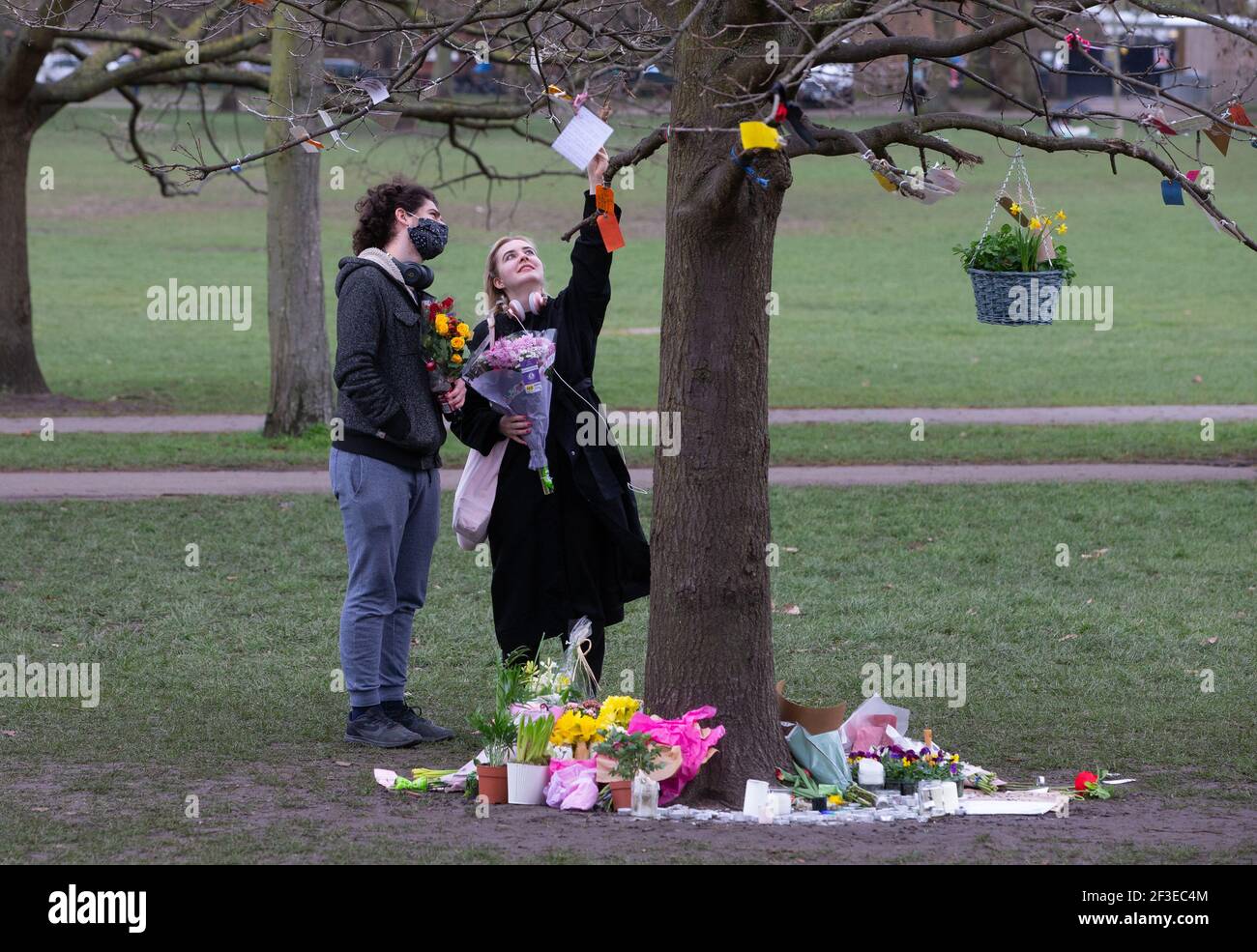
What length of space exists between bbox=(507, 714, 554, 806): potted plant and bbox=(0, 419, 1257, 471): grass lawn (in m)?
7.87

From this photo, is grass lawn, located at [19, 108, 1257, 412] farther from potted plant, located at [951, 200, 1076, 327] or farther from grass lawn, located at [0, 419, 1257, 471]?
grass lawn, located at [0, 419, 1257, 471]

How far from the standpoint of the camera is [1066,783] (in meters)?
5.80

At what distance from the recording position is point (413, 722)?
6.40 m

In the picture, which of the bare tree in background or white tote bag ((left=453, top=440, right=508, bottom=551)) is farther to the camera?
white tote bag ((left=453, top=440, right=508, bottom=551))

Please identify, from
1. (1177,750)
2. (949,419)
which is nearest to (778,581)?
(1177,750)

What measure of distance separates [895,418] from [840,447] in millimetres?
2180

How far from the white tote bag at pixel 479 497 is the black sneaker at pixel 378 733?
759mm

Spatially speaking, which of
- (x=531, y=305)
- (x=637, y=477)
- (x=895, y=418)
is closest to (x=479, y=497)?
(x=531, y=305)

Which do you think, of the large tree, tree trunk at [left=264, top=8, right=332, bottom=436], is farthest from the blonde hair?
the large tree

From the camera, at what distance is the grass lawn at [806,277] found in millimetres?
19078

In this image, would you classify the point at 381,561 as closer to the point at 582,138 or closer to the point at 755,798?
the point at 755,798

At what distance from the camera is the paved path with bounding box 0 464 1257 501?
11.9 metres

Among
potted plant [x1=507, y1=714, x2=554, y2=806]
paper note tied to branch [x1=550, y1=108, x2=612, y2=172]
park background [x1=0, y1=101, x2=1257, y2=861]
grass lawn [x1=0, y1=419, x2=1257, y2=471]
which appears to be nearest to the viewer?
paper note tied to branch [x1=550, y1=108, x2=612, y2=172]

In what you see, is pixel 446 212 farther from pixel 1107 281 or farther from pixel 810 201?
pixel 1107 281
